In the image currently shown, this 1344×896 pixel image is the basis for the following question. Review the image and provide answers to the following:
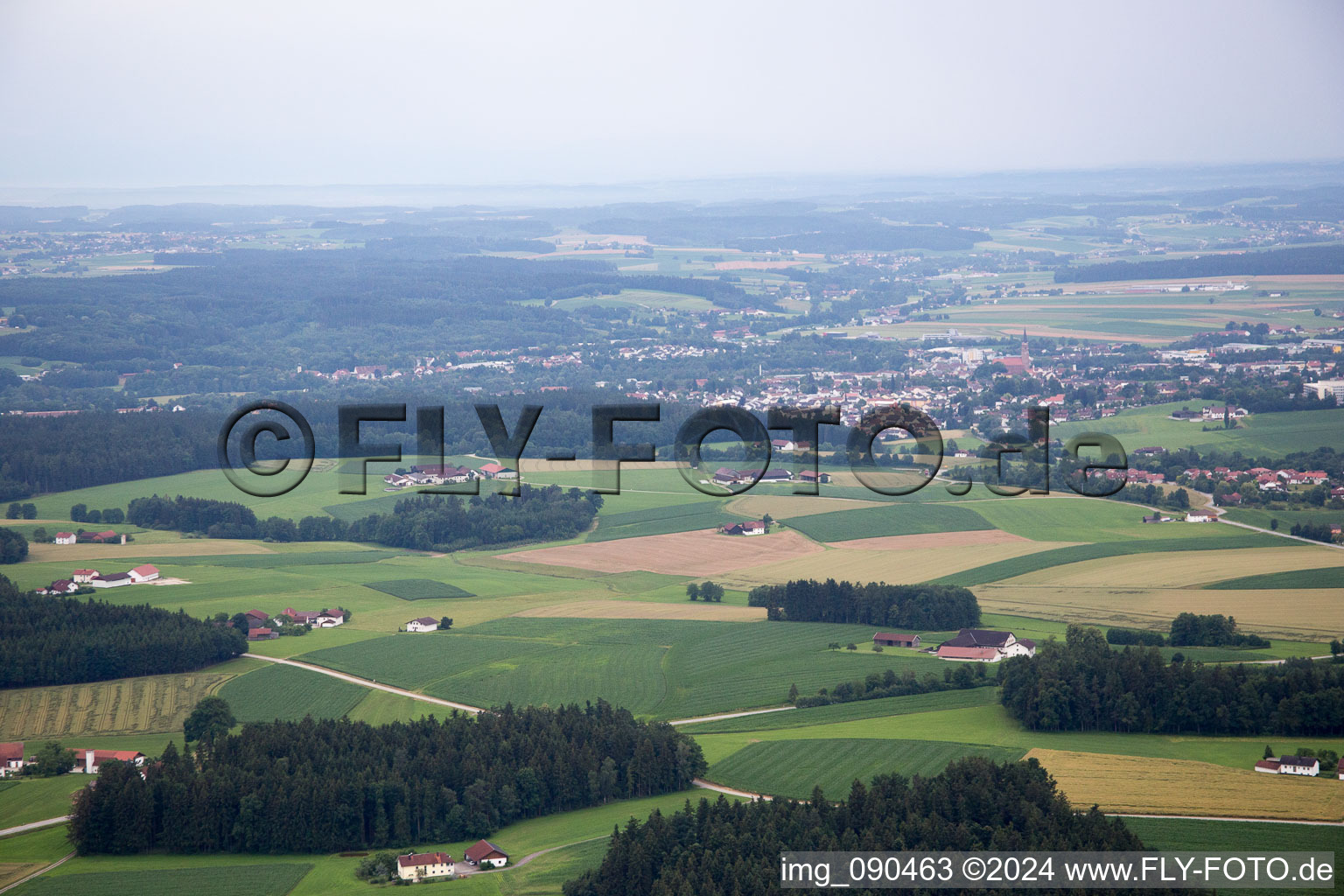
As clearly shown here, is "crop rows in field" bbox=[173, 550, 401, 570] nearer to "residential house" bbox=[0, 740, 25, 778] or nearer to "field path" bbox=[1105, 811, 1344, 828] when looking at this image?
"residential house" bbox=[0, 740, 25, 778]

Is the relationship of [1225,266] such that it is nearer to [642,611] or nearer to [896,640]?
[642,611]

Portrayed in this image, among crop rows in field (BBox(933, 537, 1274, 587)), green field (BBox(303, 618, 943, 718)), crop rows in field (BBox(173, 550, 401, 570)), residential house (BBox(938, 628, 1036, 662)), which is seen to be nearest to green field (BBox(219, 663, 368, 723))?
green field (BBox(303, 618, 943, 718))

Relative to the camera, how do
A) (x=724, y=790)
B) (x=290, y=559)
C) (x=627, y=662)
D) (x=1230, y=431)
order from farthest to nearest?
(x=1230, y=431), (x=290, y=559), (x=627, y=662), (x=724, y=790)

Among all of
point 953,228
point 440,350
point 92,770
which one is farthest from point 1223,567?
point 953,228

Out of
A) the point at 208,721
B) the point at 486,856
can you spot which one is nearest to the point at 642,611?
the point at 208,721

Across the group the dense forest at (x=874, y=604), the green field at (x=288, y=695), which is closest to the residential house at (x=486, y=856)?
the green field at (x=288, y=695)
